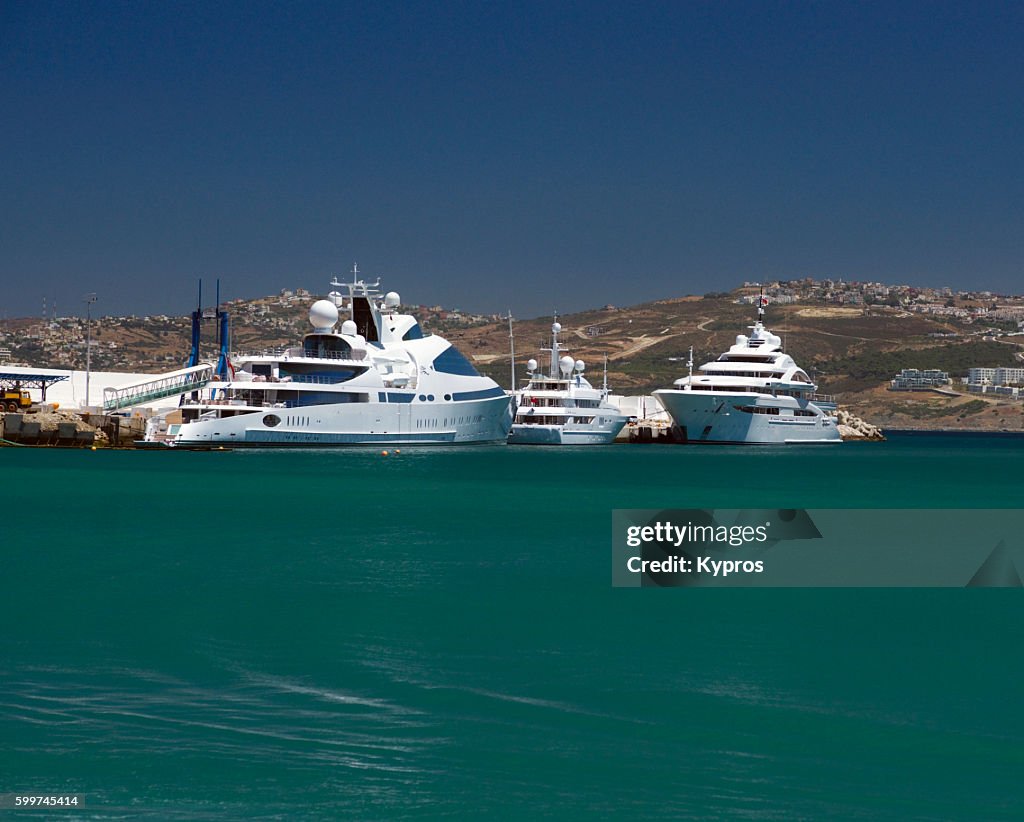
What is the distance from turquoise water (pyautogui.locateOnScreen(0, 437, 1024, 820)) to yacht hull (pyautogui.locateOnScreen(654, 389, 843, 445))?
55662mm

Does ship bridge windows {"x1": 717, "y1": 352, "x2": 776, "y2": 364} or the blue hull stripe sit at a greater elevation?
ship bridge windows {"x1": 717, "y1": 352, "x2": 776, "y2": 364}

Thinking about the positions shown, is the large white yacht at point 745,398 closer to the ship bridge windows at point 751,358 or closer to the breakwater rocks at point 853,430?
the ship bridge windows at point 751,358

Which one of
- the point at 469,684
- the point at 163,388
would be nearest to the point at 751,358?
the point at 163,388

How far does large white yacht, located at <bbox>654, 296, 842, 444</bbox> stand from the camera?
83.1 m

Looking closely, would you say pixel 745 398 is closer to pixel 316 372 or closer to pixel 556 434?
pixel 556 434

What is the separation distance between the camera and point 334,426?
64.9m

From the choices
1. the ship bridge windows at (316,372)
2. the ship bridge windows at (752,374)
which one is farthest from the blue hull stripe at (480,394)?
the ship bridge windows at (752,374)

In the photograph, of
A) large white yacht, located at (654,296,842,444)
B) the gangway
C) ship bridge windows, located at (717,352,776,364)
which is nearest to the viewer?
the gangway

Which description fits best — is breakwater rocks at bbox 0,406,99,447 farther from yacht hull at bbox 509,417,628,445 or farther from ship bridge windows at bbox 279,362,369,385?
yacht hull at bbox 509,417,628,445

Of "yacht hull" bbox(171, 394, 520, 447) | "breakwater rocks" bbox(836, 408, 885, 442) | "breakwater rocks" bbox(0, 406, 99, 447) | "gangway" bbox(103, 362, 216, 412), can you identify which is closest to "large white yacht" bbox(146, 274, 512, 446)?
"yacht hull" bbox(171, 394, 520, 447)

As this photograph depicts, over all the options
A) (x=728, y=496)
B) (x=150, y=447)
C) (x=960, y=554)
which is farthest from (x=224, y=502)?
(x=150, y=447)

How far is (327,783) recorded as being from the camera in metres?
10.1

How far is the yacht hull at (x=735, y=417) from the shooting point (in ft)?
272

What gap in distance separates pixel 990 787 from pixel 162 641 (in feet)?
31.0
